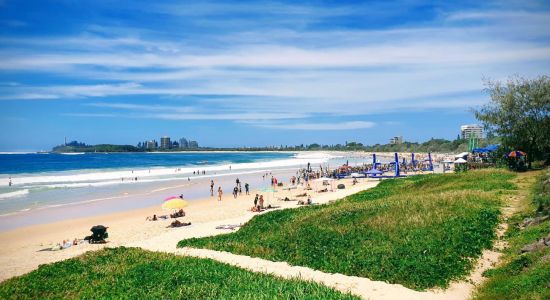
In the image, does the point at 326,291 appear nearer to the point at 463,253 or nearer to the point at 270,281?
the point at 270,281

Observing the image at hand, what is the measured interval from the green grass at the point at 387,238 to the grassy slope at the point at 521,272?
915mm

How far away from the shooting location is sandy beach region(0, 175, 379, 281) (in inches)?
781

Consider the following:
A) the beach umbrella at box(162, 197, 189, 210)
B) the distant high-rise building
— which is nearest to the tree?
the distant high-rise building

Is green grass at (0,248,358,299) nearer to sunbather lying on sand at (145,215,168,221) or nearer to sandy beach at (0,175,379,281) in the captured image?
sandy beach at (0,175,379,281)

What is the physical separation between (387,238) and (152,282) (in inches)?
365

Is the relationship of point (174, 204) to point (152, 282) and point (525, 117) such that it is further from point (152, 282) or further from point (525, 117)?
point (525, 117)

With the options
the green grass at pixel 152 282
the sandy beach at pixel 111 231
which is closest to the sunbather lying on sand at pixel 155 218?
the sandy beach at pixel 111 231

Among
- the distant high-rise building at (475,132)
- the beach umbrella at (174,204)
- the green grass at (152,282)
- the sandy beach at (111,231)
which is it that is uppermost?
the distant high-rise building at (475,132)

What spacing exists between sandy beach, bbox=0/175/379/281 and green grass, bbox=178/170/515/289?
14.7 feet

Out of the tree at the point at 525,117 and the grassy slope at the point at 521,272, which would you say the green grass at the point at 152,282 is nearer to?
the grassy slope at the point at 521,272

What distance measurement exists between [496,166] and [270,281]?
109ft

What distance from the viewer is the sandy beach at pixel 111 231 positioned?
1984 centimetres

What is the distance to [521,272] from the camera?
11797 millimetres

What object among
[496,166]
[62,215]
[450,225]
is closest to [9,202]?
[62,215]
